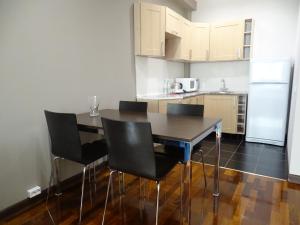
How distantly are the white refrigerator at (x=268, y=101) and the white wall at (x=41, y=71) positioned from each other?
8.35 feet

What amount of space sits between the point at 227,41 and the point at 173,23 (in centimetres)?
133

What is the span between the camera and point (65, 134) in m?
1.79

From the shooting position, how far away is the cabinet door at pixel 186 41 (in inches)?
158

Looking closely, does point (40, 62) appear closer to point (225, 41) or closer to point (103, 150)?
point (103, 150)

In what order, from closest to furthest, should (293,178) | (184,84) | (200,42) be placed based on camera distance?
1. (293,178)
2. (184,84)
3. (200,42)

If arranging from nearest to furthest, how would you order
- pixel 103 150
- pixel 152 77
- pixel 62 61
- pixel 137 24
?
pixel 103 150
pixel 62 61
pixel 137 24
pixel 152 77

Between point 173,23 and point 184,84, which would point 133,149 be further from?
point 184,84

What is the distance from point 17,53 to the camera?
1.87m

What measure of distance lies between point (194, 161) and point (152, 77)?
1.59 metres

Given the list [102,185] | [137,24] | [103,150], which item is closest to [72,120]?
[103,150]

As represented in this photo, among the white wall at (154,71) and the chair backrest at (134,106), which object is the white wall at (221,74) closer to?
the white wall at (154,71)

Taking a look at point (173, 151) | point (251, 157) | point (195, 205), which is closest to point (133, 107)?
point (173, 151)

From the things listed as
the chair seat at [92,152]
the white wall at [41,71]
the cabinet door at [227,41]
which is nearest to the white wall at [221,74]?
the cabinet door at [227,41]

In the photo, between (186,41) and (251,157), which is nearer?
(251,157)
